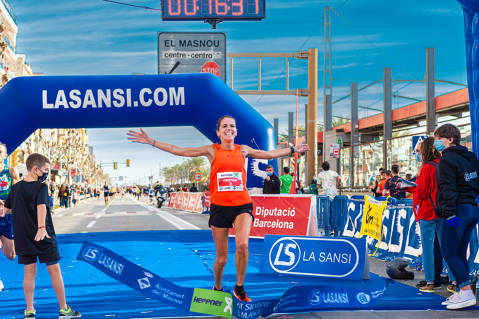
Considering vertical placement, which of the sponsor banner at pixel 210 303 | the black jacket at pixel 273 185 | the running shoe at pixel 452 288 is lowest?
the running shoe at pixel 452 288

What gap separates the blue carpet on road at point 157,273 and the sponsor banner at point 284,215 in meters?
1.15

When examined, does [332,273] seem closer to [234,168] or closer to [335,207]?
[234,168]

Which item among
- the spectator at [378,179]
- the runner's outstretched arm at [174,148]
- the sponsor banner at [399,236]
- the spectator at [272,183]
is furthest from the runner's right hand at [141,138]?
the spectator at [378,179]

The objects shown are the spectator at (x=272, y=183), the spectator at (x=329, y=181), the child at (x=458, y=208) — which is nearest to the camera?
the child at (x=458, y=208)

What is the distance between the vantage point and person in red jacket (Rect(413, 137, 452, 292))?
6.91 meters

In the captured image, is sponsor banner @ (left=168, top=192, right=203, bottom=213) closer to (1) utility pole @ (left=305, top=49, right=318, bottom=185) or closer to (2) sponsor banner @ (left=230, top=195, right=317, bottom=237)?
(1) utility pole @ (left=305, top=49, right=318, bottom=185)

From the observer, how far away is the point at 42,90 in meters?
13.0

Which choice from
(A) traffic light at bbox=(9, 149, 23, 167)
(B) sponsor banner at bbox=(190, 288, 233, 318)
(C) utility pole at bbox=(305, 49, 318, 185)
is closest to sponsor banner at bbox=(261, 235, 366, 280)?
(B) sponsor banner at bbox=(190, 288, 233, 318)

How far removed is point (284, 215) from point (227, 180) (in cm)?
780

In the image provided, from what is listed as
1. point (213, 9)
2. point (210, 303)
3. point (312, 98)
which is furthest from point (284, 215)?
point (312, 98)

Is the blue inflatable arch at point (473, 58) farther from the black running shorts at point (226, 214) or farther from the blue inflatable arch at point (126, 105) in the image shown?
the blue inflatable arch at point (126, 105)

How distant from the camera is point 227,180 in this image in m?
5.82

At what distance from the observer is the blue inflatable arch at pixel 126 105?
12.9m

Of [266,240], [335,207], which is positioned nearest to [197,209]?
[335,207]
